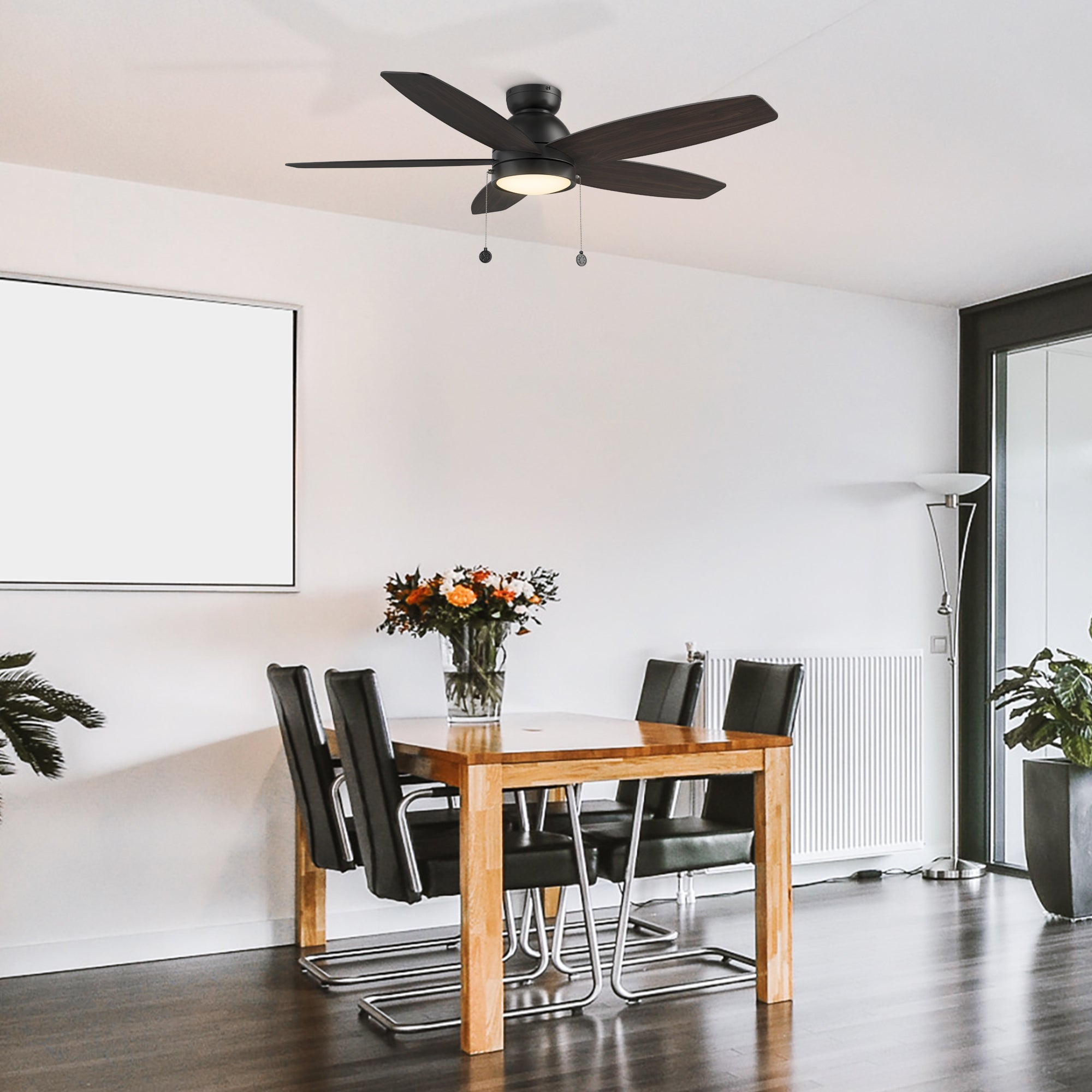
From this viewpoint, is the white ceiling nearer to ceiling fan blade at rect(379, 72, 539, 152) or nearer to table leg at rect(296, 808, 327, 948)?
ceiling fan blade at rect(379, 72, 539, 152)

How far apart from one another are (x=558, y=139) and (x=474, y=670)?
182cm

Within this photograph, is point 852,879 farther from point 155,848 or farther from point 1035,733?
point 155,848

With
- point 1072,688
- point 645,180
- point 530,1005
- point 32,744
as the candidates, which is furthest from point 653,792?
point 645,180

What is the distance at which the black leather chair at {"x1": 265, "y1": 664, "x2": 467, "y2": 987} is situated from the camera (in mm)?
3830

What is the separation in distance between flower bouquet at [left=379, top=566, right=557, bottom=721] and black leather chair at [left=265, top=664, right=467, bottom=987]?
43cm

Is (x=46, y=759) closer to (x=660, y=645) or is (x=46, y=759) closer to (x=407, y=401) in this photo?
(x=407, y=401)

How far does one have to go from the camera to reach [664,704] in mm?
4711

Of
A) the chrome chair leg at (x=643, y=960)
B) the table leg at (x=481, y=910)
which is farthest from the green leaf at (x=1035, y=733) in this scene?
the table leg at (x=481, y=910)

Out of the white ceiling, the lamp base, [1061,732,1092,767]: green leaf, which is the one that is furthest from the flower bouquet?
the lamp base

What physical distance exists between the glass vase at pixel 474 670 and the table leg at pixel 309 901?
719 millimetres

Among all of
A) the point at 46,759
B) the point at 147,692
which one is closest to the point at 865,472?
the point at 147,692

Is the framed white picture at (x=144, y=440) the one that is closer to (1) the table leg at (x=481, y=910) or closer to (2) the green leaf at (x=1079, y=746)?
(1) the table leg at (x=481, y=910)

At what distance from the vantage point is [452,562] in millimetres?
5000

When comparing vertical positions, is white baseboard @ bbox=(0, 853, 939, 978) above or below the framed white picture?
below
